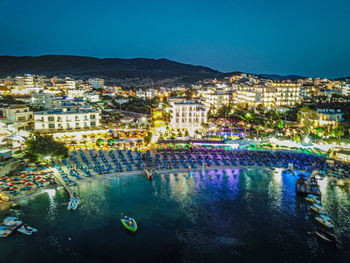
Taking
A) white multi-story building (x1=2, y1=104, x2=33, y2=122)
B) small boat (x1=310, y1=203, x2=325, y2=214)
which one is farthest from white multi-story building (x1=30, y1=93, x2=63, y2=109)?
small boat (x1=310, y1=203, x2=325, y2=214)

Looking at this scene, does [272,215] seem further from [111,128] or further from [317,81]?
[317,81]

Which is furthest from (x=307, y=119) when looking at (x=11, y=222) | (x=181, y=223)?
(x=11, y=222)

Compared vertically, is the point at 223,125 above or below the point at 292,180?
above

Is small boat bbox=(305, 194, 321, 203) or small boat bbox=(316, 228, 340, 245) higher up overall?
small boat bbox=(305, 194, 321, 203)

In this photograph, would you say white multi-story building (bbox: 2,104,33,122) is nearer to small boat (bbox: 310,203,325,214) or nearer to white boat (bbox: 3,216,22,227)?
white boat (bbox: 3,216,22,227)

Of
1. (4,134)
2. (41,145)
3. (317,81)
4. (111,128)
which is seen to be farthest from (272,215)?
(317,81)

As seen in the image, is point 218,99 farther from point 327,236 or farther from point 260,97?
point 327,236

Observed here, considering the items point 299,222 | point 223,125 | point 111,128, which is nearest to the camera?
point 299,222
